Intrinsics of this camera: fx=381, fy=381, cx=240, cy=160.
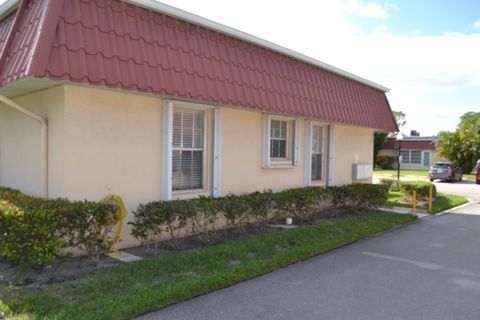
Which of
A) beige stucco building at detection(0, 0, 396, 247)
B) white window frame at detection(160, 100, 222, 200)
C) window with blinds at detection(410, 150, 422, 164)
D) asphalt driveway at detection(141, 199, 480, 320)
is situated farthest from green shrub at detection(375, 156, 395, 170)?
white window frame at detection(160, 100, 222, 200)

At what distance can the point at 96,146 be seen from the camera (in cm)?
612

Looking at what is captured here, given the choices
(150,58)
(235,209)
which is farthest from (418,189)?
(150,58)

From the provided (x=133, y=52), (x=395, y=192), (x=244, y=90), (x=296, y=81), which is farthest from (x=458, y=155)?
(x=133, y=52)

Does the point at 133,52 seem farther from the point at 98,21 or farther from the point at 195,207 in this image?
the point at 195,207

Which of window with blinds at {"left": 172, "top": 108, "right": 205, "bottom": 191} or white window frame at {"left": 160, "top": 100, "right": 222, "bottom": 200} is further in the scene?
window with blinds at {"left": 172, "top": 108, "right": 205, "bottom": 191}

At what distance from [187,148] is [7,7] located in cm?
392

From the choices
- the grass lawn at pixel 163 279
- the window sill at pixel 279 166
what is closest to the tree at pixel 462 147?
the window sill at pixel 279 166

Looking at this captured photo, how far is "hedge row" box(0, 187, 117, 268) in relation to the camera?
461cm

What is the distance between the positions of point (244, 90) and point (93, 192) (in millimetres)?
3518

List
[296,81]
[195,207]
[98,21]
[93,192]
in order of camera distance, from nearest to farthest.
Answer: [98,21] → [93,192] → [195,207] → [296,81]

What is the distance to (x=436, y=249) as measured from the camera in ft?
23.9

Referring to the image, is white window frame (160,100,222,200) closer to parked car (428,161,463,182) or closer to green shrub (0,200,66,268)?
green shrub (0,200,66,268)

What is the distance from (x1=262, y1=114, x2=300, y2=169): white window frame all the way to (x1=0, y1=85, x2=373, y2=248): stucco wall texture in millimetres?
809

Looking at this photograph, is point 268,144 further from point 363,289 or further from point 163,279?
point 163,279
